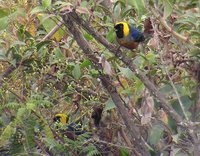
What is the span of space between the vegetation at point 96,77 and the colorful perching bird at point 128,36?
4 centimetres

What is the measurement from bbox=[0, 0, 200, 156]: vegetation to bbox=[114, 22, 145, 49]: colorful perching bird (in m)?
0.04

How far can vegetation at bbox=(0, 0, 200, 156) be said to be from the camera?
1.80 metres

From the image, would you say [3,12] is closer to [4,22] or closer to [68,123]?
[4,22]

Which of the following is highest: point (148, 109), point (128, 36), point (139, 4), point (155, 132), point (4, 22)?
point (4, 22)

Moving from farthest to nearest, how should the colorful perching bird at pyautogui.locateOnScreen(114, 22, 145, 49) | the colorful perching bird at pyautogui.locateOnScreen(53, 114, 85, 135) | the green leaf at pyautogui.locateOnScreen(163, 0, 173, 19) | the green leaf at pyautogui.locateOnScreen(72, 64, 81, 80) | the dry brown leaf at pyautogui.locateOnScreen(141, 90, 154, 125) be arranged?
1. the colorful perching bird at pyautogui.locateOnScreen(53, 114, 85, 135)
2. the green leaf at pyautogui.locateOnScreen(72, 64, 81, 80)
3. the colorful perching bird at pyautogui.locateOnScreen(114, 22, 145, 49)
4. the green leaf at pyautogui.locateOnScreen(163, 0, 173, 19)
5. the dry brown leaf at pyautogui.locateOnScreen(141, 90, 154, 125)

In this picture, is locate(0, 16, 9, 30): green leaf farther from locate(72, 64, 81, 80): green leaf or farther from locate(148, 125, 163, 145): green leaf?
locate(148, 125, 163, 145): green leaf

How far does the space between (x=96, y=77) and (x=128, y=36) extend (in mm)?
218

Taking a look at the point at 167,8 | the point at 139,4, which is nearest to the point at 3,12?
the point at 139,4

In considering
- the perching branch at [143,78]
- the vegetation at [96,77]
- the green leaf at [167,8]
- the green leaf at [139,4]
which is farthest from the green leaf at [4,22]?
the green leaf at [167,8]

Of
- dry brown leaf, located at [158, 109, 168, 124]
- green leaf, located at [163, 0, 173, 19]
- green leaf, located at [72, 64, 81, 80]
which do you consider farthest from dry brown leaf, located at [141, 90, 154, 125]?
green leaf, located at [72, 64, 81, 80]

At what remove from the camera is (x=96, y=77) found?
2064 mm

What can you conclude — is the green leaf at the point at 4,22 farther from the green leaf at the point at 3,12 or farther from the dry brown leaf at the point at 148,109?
the dry brown leaf at the point at 148,109

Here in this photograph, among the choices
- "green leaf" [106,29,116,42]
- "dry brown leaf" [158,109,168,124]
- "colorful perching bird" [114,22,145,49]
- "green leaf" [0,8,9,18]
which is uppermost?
"green leaf" [0,8,9,18]

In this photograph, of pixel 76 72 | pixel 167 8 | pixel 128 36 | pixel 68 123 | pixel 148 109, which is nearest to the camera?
pixel 148 109
